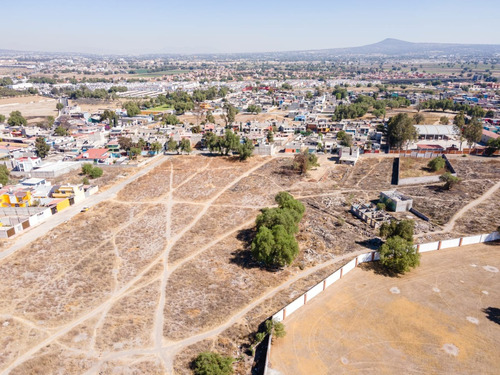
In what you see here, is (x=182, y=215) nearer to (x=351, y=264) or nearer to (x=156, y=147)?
(x=351, y=264)

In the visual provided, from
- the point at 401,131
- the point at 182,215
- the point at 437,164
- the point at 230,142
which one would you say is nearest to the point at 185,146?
the point at 230,142

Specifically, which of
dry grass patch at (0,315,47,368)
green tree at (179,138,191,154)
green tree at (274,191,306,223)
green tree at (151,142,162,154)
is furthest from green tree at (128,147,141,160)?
dry grass patch at (0,315,47,368)

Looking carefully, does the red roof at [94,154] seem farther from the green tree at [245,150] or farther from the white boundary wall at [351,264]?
the white boundary wall at [351,264]

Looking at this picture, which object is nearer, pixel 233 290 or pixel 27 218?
pixel 233 290

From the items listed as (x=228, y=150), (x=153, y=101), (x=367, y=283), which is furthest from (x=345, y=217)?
(x=153, y=101)

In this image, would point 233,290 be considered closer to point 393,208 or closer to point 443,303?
point 443,303
